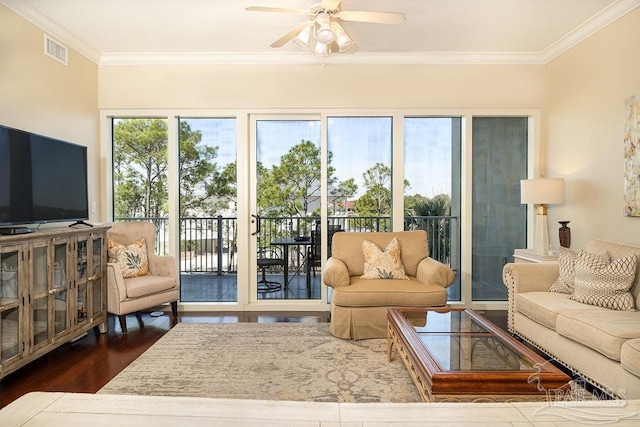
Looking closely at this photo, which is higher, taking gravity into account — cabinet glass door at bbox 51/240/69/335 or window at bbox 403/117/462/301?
window at bbox 403/117/462/301

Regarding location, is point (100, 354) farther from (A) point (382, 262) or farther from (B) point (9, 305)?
(A) point (382, 262)

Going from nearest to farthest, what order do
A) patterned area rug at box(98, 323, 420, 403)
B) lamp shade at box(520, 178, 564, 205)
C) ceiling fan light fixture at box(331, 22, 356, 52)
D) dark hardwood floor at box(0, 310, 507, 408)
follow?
1. patterned area rug at box(98, 323, 420, 403)
2. dark hardwood floor at box(0, 310, 507, 408)
3. ceiling fan light fixture at box(331, 22, 356, 52)
4. lamp shade at box(520, 178, 564, 205)

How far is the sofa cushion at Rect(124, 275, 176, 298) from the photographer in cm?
365

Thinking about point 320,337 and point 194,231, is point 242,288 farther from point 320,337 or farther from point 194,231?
point 320,337

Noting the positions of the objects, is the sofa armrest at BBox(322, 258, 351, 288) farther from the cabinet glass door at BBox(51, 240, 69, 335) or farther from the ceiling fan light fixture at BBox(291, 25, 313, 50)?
Answer: the cabinet glass door at BBox(51, 240, 69, 335)

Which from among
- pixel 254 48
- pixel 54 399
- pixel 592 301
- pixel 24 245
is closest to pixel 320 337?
pixel 592 301

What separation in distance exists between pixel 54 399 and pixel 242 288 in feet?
12.0

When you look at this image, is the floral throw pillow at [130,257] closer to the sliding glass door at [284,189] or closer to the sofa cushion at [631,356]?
the sliding glass door at [284,189]

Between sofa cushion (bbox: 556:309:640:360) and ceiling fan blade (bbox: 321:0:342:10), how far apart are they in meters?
2.62

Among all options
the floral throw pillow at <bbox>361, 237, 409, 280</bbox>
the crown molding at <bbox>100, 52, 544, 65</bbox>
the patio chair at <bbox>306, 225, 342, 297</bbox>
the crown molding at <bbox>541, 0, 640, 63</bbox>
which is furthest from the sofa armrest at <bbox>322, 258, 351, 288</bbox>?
the crown molding at <bbox>541, 0, 640, 63</bbox>

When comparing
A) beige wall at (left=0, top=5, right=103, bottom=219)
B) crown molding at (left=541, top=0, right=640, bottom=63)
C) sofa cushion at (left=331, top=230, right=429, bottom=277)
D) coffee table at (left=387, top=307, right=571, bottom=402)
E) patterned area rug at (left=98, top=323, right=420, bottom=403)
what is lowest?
patterned area rug at (left=98, top=323, right=420, bottom=403)

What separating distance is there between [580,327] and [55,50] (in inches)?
193

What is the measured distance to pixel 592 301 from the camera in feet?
8.93

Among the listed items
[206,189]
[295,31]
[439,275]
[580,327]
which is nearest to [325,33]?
[295,31]
